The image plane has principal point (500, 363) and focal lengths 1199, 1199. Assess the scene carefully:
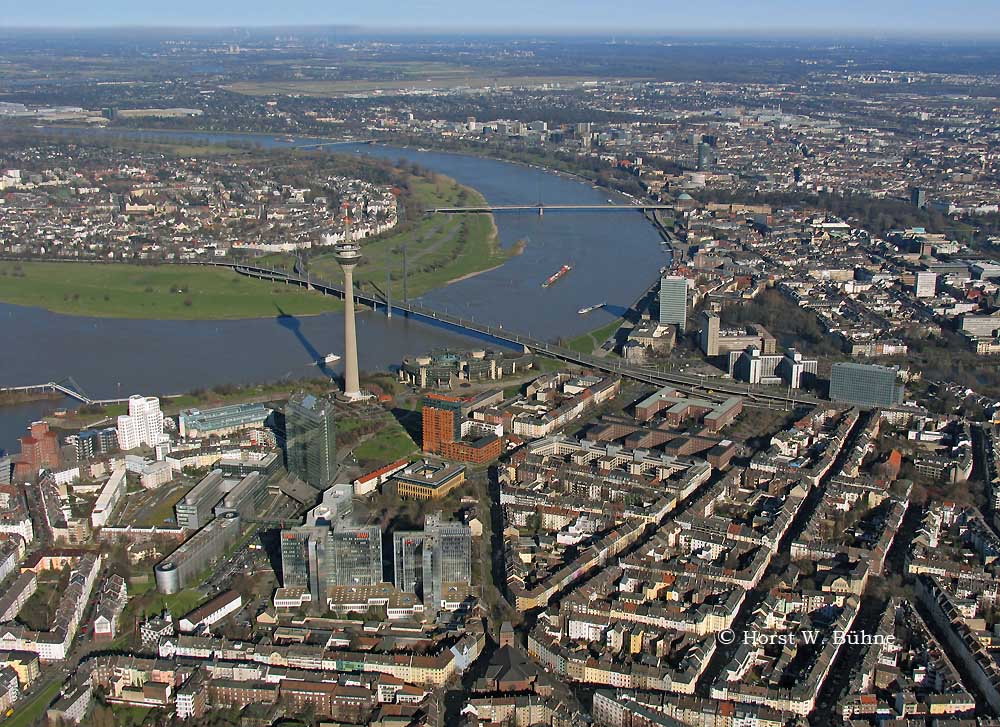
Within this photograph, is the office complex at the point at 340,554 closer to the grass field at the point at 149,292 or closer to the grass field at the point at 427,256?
the grass field at the point at 149,292

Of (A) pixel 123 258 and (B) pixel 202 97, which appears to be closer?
(A) pixel 123 258

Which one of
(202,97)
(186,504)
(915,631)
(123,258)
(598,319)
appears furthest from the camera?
(202,97)

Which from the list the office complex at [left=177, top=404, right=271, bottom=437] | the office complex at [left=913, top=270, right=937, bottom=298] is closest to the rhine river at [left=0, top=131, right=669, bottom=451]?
the office complex at [left=177, top=404, right=271, bottom=437]

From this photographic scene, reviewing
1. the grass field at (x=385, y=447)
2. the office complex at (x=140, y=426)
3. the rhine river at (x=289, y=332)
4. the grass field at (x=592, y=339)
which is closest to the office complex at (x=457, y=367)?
the rhine river at (x=289, y=332)

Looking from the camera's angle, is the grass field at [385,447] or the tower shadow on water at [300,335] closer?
the grass field at [385,447]

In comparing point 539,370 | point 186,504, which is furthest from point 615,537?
point 539,370

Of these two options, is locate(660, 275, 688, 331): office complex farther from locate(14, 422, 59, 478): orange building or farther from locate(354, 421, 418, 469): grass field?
locate(14, 422, 59, 478): orange building

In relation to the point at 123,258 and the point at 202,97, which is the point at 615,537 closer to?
the point at 123,258
